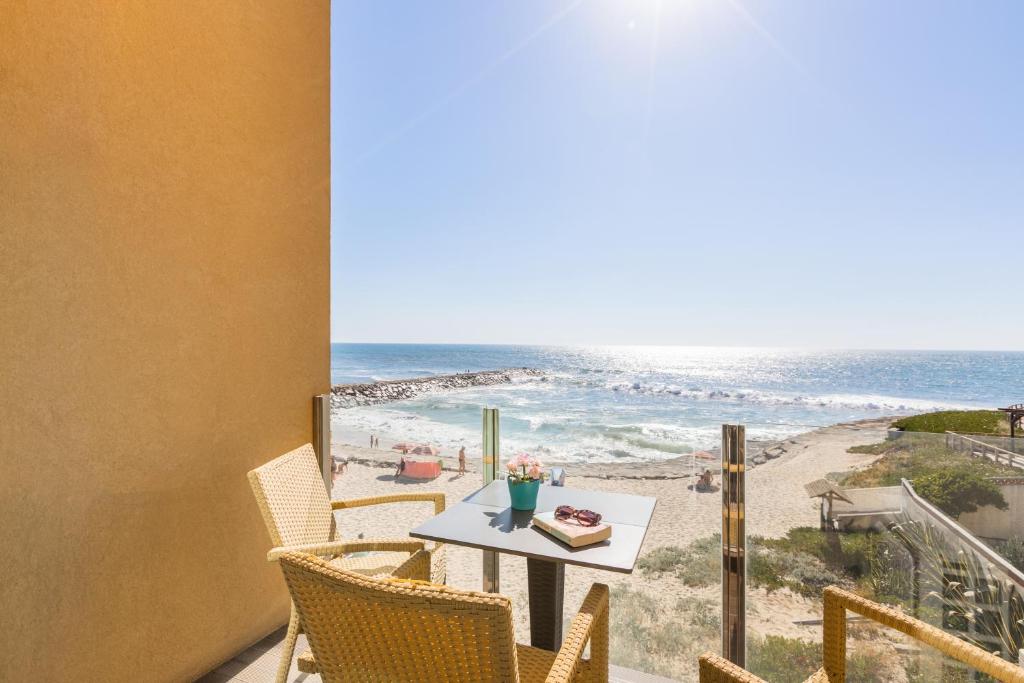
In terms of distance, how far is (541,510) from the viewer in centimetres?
176

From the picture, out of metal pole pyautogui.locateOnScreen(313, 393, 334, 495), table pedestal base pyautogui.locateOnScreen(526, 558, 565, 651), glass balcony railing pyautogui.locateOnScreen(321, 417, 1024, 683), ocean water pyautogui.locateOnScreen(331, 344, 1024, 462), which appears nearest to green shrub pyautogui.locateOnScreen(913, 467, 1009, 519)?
glass balcony railing pyautogui.locateOnScreen(321, 417, 1024, 683)

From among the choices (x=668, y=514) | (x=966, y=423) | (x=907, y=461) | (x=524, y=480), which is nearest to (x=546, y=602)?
(x=524, y=480)

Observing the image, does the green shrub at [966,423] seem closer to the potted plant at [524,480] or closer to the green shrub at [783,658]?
the green shrub at [783,658]

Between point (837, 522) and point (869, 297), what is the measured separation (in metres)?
23.9

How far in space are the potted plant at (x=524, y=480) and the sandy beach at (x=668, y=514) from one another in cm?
48

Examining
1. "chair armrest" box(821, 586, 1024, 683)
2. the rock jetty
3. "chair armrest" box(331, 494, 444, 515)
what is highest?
"chair armrest" box(331, 494, 444, 515)

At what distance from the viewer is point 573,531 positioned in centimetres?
143

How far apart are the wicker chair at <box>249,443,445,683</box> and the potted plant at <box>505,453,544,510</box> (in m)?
0.36

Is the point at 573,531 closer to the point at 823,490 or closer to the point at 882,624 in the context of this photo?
the point at 882,624

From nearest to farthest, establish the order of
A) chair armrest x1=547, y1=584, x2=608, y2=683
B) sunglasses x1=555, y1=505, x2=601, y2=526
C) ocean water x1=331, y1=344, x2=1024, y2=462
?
chair armrest x1=547, y1=584, x2=608, y2=683 → sunglasses x1=555, y1=505, x2=601, y2=526 → ocean water x1=331, y1=344, x2=1024, y2=462

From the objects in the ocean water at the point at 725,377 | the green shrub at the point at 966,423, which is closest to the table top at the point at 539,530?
the green shrub at the point at 966,423

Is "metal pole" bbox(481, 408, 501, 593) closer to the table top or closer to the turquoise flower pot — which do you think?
the table top

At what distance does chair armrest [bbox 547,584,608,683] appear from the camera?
3.32 ft

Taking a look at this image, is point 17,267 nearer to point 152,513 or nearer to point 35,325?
point 35,325
